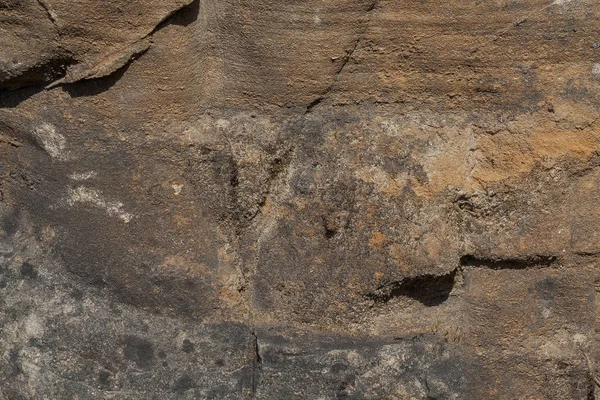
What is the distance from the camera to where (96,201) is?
91.6 inches

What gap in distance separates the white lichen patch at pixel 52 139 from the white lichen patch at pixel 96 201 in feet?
0.32

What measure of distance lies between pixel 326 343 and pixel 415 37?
80 centimetres

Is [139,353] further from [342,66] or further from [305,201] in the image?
[342,66]

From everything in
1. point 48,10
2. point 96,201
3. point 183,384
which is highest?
point 48,10

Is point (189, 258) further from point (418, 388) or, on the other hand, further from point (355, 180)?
point (418, 388)

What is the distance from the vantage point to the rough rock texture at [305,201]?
7.38ft

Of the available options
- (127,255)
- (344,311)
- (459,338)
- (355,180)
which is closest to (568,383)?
(459,338)

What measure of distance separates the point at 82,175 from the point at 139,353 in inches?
18.8

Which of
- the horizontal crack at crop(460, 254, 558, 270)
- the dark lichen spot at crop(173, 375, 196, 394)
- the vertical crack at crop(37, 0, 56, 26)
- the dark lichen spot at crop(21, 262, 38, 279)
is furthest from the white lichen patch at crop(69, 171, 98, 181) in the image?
the horizontal crack at crop(460, 254, 558, 270)

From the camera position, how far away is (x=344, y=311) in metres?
2.29

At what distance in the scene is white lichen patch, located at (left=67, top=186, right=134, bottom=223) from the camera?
2.32 metres

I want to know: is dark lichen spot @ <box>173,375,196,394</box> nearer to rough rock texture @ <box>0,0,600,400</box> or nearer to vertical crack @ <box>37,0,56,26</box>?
rough rock texture @ <box>0,0,600,400</box>

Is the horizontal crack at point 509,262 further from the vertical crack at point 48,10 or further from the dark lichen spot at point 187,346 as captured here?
the vertical crack at point 48,10

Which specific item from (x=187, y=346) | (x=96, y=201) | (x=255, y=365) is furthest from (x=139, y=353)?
(x=96, y=201)
